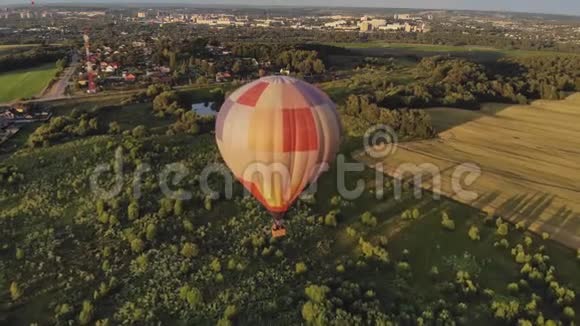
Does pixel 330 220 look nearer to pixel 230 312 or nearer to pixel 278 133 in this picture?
pixel 230 312

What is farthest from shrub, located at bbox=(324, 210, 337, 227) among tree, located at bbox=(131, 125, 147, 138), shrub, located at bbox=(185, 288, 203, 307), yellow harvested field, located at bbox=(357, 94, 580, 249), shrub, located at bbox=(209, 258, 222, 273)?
tree, located at bbox=(131, 125, 147, 138)

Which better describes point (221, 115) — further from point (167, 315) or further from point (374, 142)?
point (374, 142)

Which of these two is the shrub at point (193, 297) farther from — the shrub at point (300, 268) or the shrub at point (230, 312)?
the shrub at point (300, 268)

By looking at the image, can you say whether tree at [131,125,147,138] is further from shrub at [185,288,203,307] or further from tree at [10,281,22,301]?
shrub at [185,288,203,307]

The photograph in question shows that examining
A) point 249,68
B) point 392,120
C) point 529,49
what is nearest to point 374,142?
point 392,120

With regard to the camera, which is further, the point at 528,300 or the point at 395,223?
the point at 395,223
